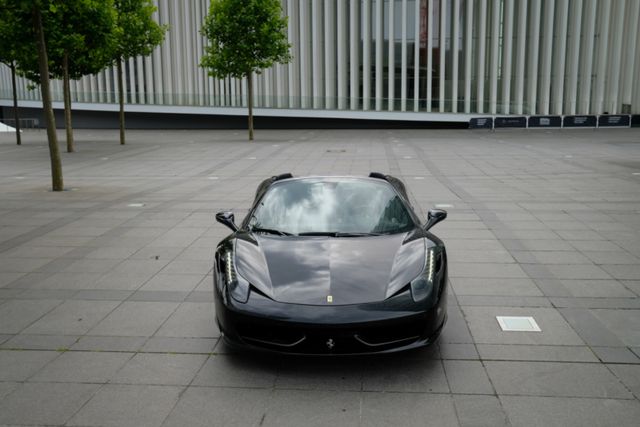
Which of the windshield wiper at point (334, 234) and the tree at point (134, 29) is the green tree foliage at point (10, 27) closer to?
the tree at point (134, 29)

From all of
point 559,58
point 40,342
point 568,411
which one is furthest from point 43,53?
point 559,58

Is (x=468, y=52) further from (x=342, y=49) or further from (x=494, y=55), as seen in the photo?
(x=342, y=49)

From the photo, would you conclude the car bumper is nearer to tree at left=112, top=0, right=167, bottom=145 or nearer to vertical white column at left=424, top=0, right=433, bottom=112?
tree at left=112, top=0, right=167, bottom=145

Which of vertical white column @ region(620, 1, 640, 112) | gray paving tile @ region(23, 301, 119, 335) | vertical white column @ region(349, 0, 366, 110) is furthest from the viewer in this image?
vertical white column @ region(349, 0, 366, 110)

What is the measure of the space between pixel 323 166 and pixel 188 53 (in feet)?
100

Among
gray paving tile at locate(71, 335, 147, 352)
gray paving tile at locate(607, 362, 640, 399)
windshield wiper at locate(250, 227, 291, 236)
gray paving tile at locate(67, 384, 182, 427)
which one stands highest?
windshield wiper at locate(250, 227, 291, 236)

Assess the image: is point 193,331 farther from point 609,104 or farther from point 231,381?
point 609,104

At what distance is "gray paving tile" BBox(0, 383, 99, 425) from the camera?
3762 mm

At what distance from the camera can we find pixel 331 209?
222 inches

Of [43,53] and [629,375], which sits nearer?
[629,375]

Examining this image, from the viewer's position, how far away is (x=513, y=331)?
513 centimetres

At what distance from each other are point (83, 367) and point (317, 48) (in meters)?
41.1

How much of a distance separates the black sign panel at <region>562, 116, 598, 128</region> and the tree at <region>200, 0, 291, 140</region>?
712 inches

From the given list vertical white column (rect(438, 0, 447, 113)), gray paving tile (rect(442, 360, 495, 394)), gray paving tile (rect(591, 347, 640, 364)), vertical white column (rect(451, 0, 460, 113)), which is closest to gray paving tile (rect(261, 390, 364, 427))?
gray paving tile (rect(442, 360, 495, 394))
